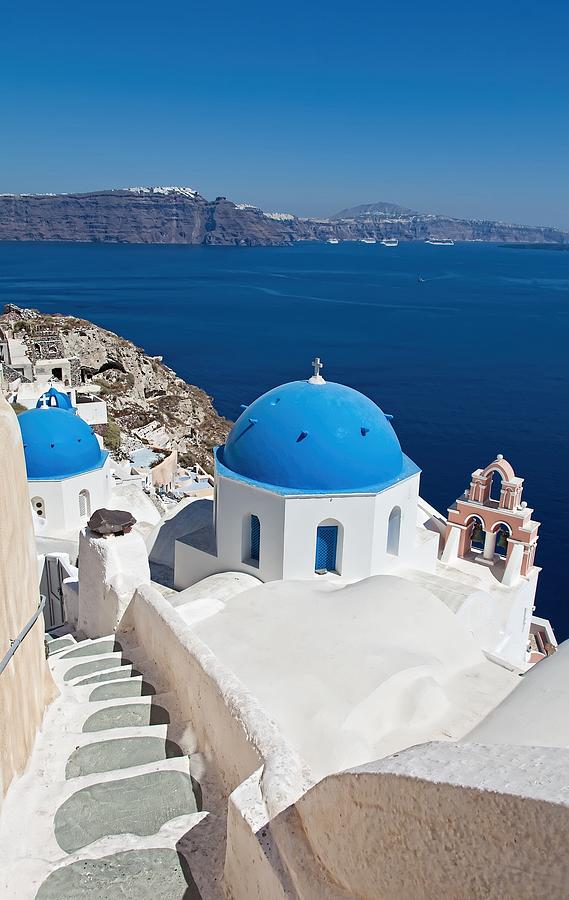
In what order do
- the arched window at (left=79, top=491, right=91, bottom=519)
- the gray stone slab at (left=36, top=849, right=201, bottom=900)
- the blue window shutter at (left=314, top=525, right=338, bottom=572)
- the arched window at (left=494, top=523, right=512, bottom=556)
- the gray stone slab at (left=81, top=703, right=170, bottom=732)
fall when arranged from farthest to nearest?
the arched window at (left=79, top=491, right=91, bottom=519) → the arched window at (left=494, top=523, right=512, bottom=556) → the blue window shutter at (left=314, top=525, right=338, bottom=572) → the gray stone slab at (left=81, top=703, right=170, bottom=732) → the gray stone slab at (left=36, top=849, right=201, bottom=900)

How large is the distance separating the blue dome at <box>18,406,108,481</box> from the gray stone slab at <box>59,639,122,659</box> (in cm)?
900

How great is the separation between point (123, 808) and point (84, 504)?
12.2m

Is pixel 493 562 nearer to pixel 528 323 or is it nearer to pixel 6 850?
pixel 6 850

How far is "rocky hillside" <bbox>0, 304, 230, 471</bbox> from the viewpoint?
3472 cm

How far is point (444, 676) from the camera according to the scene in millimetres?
7809

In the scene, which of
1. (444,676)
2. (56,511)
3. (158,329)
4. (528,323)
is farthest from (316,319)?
(444,676)

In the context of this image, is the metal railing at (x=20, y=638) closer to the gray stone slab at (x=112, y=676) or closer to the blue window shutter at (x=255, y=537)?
the gray stone slab at (x=112, y=676)

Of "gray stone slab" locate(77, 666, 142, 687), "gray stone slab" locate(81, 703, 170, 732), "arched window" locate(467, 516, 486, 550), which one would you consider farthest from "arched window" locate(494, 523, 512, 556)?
"gray stone slab" locate(81, 703, 170, 732)

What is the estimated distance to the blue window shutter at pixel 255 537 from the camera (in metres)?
11.5

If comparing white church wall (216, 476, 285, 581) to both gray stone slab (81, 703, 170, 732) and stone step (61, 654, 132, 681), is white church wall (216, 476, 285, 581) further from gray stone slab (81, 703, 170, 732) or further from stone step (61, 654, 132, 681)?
gray stone slab (81, 703, 170, 732)

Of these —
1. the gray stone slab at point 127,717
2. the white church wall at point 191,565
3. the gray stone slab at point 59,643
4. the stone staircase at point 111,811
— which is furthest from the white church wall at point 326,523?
the gray stone slab at point 127,717

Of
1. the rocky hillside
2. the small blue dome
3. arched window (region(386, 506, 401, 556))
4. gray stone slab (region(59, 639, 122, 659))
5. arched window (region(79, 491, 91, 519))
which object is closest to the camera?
gray stone slab (region(59, 639, 122, 659))

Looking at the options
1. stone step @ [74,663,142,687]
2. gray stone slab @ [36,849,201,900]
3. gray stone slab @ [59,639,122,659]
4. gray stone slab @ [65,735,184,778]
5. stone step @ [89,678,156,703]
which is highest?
gray stone slab @ [36,849,201,900]

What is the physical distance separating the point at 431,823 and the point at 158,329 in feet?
247
